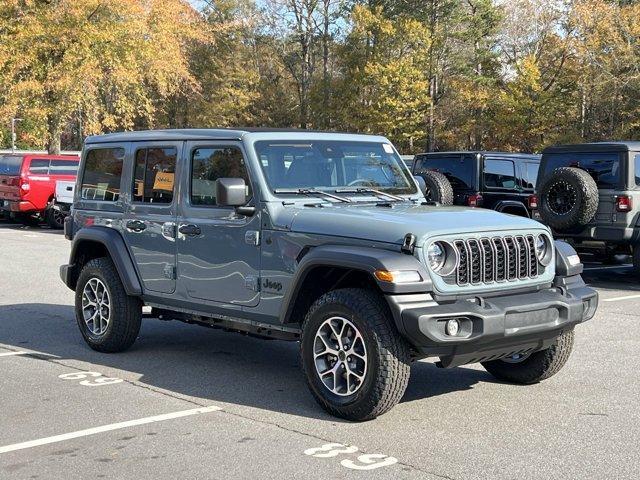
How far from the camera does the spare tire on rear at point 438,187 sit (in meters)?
14.5

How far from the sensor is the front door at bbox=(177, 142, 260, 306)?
6203mm

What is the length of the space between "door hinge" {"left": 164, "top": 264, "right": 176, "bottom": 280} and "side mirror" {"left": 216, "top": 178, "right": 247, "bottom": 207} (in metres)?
1.05

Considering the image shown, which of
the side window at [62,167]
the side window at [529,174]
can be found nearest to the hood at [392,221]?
the side window at [529,174]

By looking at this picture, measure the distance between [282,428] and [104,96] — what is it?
2900 centimetres

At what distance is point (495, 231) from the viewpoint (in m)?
5.59

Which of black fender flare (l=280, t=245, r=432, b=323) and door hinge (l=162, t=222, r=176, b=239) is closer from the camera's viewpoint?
black fender flare (l=280, t=245, r=432, b=323)

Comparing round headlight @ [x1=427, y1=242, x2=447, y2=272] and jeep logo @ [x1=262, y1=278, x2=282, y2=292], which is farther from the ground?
round headlight @ [x1=427, y1=242, x2=447, y2=272]

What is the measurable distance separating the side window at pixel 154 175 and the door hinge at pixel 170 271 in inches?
21.3

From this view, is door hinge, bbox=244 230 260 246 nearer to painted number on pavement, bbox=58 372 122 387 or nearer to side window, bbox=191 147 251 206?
side window, bbox=191 147 251 206

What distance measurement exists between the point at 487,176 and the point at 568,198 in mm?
3380

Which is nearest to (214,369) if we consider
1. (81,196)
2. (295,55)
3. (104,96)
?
(81,196)

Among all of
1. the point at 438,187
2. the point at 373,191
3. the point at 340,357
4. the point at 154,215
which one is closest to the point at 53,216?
the point at 438,187

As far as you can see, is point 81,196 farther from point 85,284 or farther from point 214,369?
point 214,369

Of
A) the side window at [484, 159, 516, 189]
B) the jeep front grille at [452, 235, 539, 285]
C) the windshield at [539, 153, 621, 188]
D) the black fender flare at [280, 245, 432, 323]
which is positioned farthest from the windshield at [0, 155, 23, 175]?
the jeep front grille at [452, 235, 539, 285]
